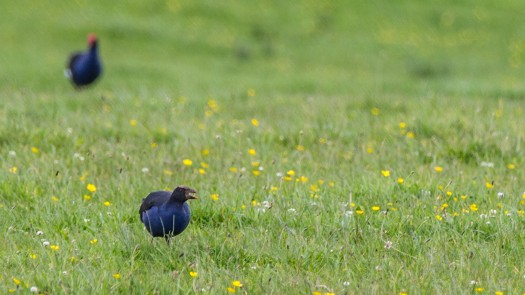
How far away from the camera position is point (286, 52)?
946 inches

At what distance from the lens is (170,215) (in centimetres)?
506

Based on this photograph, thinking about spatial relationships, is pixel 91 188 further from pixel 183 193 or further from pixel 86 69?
pixel 86 69

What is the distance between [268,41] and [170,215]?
19928 millimetres

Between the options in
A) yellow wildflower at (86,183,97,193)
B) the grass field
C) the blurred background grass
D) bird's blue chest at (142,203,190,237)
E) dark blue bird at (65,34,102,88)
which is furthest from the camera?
the blurred background grass

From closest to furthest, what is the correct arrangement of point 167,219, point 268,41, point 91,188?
point 167,219
point 91,188
point 268,41

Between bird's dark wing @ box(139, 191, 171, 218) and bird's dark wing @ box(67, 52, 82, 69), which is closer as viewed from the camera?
bird's dark wing @ box(139, 191, 171, 218)

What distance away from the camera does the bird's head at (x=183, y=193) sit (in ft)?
16.6

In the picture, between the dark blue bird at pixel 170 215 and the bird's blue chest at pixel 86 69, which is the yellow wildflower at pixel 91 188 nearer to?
the dark blue bird at pixel 170 215

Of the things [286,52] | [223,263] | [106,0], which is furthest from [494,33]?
[223,263]

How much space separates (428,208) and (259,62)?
57.4 ft

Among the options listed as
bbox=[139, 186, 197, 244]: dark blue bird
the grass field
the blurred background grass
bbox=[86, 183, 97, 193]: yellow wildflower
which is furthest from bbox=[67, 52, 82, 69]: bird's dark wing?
bbox=[139, 186, 197, 244]: dark blue bird

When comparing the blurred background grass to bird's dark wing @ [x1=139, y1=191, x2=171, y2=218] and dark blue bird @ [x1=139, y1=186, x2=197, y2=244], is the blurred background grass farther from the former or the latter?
dark blue bird @ [x1=139, y1=186, x2=197, y2=244]

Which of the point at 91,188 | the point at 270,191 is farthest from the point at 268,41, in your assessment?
the point at 91,188

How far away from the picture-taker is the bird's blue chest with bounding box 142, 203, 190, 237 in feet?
16.6
